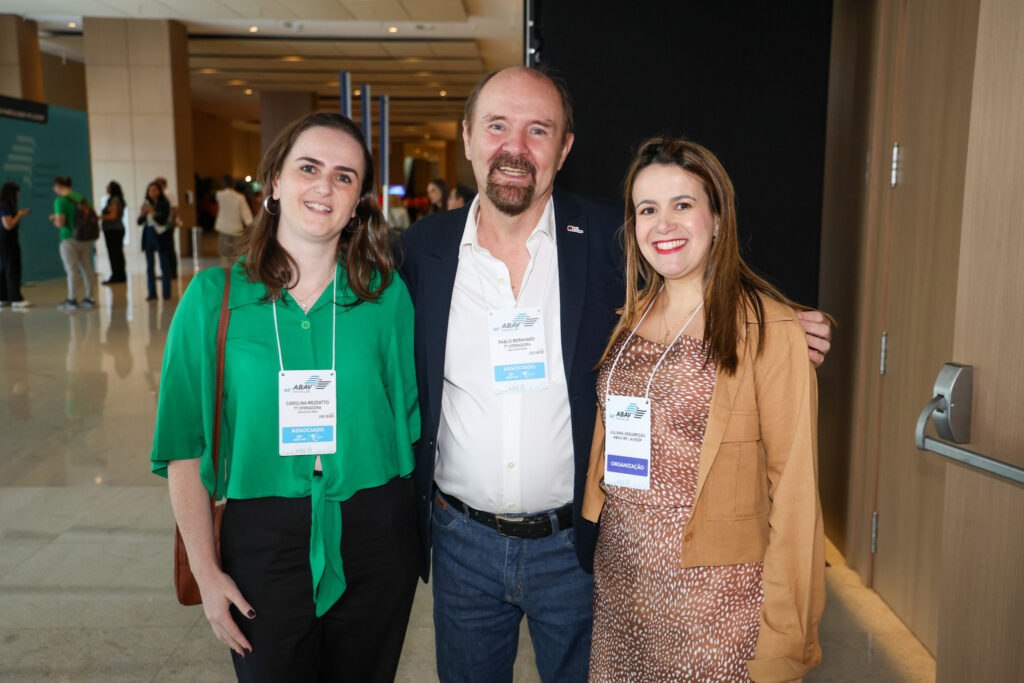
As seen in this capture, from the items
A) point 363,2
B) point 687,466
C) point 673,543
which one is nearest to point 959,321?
point 687,466

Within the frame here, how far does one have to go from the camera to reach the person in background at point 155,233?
11484 mm

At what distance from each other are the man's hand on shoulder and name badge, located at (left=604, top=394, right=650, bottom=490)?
34 cm

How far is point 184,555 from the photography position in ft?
5.28

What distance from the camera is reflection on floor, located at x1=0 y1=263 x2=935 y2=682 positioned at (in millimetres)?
2631

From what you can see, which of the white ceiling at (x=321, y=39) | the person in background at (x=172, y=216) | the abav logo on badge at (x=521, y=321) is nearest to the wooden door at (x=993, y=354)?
the abav logo on badge at (x=521, y=321)

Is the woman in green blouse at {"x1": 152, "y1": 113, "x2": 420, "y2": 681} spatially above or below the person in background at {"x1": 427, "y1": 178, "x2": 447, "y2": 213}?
below

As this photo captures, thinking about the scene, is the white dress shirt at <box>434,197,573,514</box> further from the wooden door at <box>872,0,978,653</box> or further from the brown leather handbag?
the wooden door at <box>872,0,978,653</box>

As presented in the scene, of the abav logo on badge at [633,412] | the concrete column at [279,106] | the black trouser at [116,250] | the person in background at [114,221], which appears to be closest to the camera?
the abav logo on badge at [633,412]

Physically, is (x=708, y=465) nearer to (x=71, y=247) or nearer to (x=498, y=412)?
(x=498, y=412)

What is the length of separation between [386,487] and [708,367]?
731 millimetres

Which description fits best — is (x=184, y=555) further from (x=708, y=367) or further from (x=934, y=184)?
(x=934, y=184)

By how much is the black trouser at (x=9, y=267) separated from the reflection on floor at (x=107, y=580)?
5.20 metres

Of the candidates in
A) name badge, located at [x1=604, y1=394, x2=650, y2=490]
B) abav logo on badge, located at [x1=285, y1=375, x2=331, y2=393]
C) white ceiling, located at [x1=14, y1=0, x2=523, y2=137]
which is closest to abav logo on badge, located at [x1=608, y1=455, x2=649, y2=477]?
name badge, located at [x1=604, y1=394, x2=650, y2=490]

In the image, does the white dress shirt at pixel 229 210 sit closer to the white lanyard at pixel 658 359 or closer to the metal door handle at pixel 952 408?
the white lanyard at pixel 658 359
